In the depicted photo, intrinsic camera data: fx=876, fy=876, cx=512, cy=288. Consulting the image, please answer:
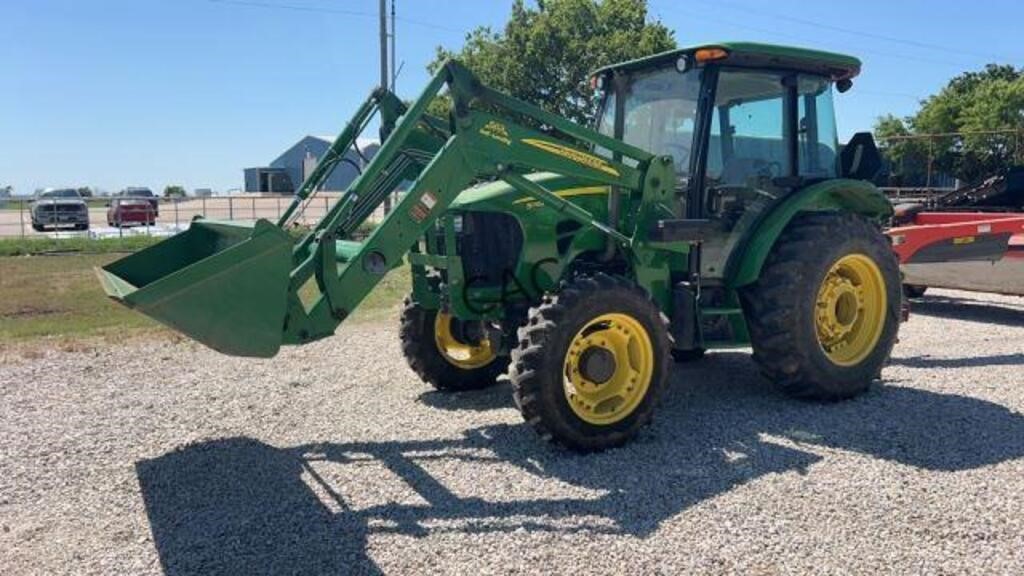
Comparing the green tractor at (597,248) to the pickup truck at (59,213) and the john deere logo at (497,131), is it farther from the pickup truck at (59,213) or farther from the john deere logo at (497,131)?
the pickup truck at (59,213)

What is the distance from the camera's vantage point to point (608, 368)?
17.8ft

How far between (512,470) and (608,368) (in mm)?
874

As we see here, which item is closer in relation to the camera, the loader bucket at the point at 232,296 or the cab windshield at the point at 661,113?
the loader bucket at the point at 232,296

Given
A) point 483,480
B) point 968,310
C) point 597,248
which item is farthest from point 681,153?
point 968,310

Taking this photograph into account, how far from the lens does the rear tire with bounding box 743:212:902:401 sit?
20.1ft

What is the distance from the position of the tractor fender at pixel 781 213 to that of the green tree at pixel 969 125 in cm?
1517

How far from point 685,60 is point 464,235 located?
198cm

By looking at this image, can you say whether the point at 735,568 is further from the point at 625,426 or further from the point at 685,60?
the point at 685,60

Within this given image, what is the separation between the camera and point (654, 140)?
6.64 m

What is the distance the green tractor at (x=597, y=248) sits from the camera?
5180 mm

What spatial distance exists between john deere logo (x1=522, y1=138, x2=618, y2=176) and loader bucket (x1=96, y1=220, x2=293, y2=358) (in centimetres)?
170

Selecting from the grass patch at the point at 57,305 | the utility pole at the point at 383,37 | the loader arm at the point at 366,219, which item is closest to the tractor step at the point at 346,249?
the loader arm at the point at 366,219

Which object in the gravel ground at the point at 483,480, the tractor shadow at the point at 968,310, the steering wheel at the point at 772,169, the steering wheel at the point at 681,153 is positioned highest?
the steering wheel at the point at 681,153

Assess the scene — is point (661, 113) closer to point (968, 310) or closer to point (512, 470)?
point (512, 470)
